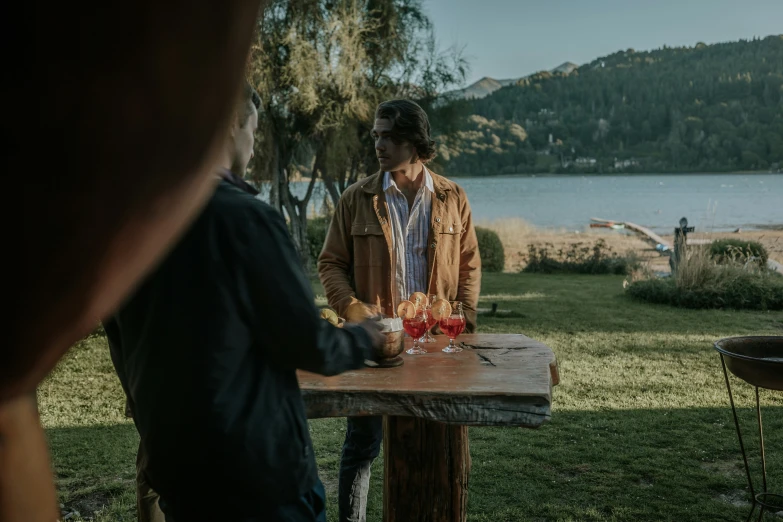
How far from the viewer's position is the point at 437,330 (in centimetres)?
421

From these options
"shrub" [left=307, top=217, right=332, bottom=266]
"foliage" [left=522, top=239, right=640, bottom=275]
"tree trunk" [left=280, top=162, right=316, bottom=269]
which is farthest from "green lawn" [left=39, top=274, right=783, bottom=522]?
"foliage" [left=522, top=239, right=640, bottom=275]

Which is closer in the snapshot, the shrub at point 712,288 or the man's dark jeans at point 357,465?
the man's dark jeans at point 357,465

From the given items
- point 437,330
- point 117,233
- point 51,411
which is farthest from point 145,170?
point 51,411

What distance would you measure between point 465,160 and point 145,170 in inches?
4048

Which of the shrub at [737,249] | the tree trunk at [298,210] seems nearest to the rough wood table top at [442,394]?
the tree trunk at [298,210]

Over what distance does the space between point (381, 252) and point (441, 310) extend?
0.88m

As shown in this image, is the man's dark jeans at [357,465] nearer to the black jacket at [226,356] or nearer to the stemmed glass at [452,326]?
the stemmed glass at [452,326]

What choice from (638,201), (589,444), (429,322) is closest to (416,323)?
(429,322)

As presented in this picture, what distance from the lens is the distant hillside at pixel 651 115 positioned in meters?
99.9

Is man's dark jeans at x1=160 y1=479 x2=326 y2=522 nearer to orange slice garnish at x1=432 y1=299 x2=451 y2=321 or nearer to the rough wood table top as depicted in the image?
the rough wood table top

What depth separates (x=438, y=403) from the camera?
114 inches

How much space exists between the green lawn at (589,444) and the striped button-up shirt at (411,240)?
5.21 ft

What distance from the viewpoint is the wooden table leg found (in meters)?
3.52

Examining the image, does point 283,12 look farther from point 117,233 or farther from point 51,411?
point 117,233
